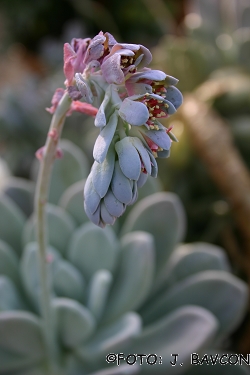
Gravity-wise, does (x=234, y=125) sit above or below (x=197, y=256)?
above

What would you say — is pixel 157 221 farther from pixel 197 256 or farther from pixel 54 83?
pixel 54 83

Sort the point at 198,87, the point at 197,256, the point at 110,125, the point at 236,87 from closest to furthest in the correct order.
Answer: the point at 110,125 → the point at 197,256 → the point at 236,87 → the point at 198,87

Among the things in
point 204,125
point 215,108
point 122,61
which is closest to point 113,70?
point 122,61

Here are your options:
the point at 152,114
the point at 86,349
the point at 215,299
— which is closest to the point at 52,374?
the point at 86,349

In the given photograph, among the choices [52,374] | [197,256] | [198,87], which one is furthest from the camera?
[198,87]

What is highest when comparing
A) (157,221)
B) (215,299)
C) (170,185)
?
(170,185)

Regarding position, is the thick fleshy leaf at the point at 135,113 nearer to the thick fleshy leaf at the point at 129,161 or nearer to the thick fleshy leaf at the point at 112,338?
the thick fleshy leaf at the point at 129,161

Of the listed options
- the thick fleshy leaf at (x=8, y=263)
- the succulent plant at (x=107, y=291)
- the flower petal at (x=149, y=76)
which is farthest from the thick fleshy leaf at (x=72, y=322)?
the flower petal at (x=149, y=76)
